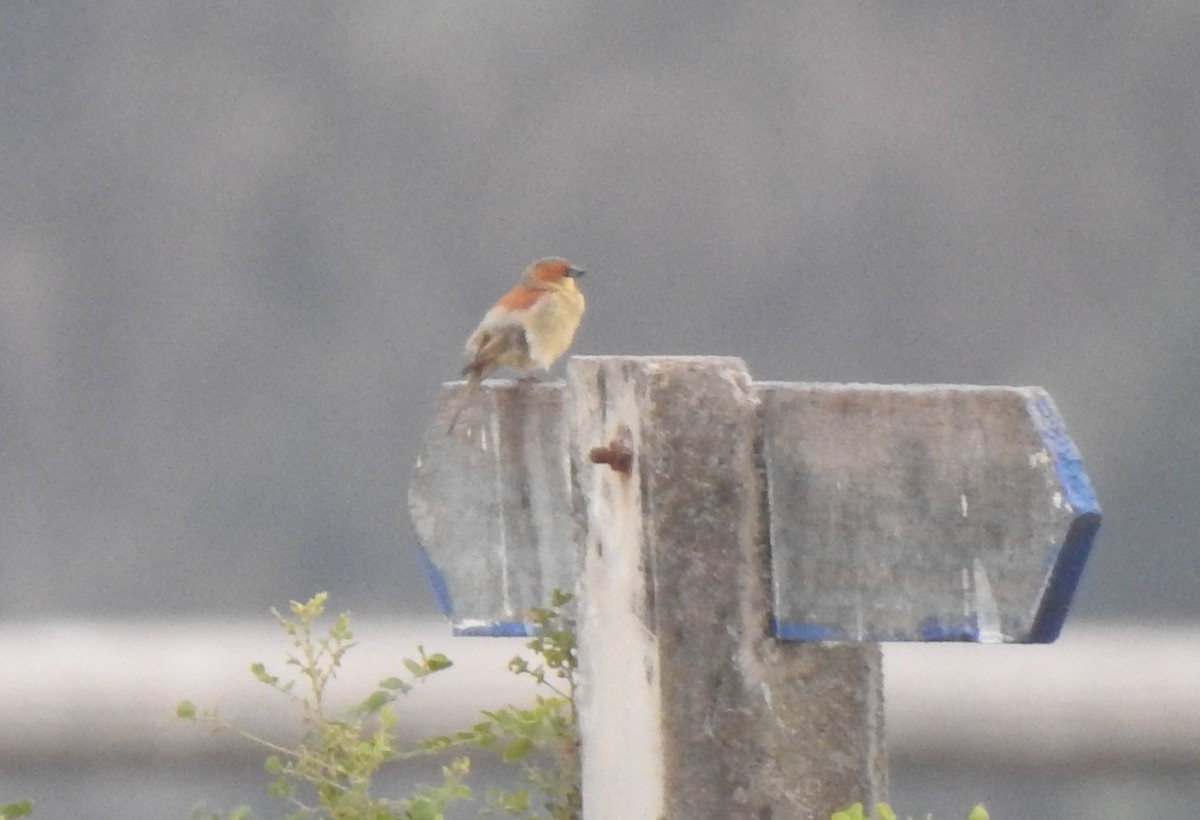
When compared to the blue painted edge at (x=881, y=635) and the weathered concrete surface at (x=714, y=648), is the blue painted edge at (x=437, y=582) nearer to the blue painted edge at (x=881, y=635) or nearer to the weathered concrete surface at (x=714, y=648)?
the weathered concrete surface at (x=714, y=648)

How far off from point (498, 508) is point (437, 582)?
89 millimetres

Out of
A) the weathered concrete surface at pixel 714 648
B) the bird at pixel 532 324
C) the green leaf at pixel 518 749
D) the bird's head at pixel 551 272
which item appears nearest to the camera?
the weathered concrete surface at pixel 714 648

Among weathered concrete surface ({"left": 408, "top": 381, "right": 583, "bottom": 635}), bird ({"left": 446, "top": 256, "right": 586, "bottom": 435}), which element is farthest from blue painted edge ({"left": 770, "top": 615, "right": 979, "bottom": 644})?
bird ({"left": 446, "top": 256, "right": 586, "bottom": 435})

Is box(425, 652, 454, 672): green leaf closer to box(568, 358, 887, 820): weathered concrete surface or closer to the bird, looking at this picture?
box(568, 358, 887, 820): weathered concrete surface

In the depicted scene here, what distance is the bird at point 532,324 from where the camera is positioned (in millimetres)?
3865

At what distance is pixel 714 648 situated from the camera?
179 cm

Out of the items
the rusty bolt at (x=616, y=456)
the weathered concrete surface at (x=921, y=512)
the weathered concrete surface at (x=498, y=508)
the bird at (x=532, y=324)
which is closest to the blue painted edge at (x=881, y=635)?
the weathered concrete surface at (x=921, y=512)

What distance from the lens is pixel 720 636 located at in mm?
1787

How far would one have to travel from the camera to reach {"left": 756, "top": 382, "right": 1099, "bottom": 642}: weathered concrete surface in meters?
1.65

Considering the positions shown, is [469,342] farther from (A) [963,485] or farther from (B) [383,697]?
(A) [963,485]

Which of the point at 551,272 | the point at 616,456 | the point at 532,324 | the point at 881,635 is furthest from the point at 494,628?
the point at 551,272

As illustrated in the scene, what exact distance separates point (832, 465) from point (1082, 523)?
21 cm

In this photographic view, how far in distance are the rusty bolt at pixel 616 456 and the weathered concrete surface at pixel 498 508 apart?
0.24m

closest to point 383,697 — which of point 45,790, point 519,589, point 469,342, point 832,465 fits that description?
point 519,589
